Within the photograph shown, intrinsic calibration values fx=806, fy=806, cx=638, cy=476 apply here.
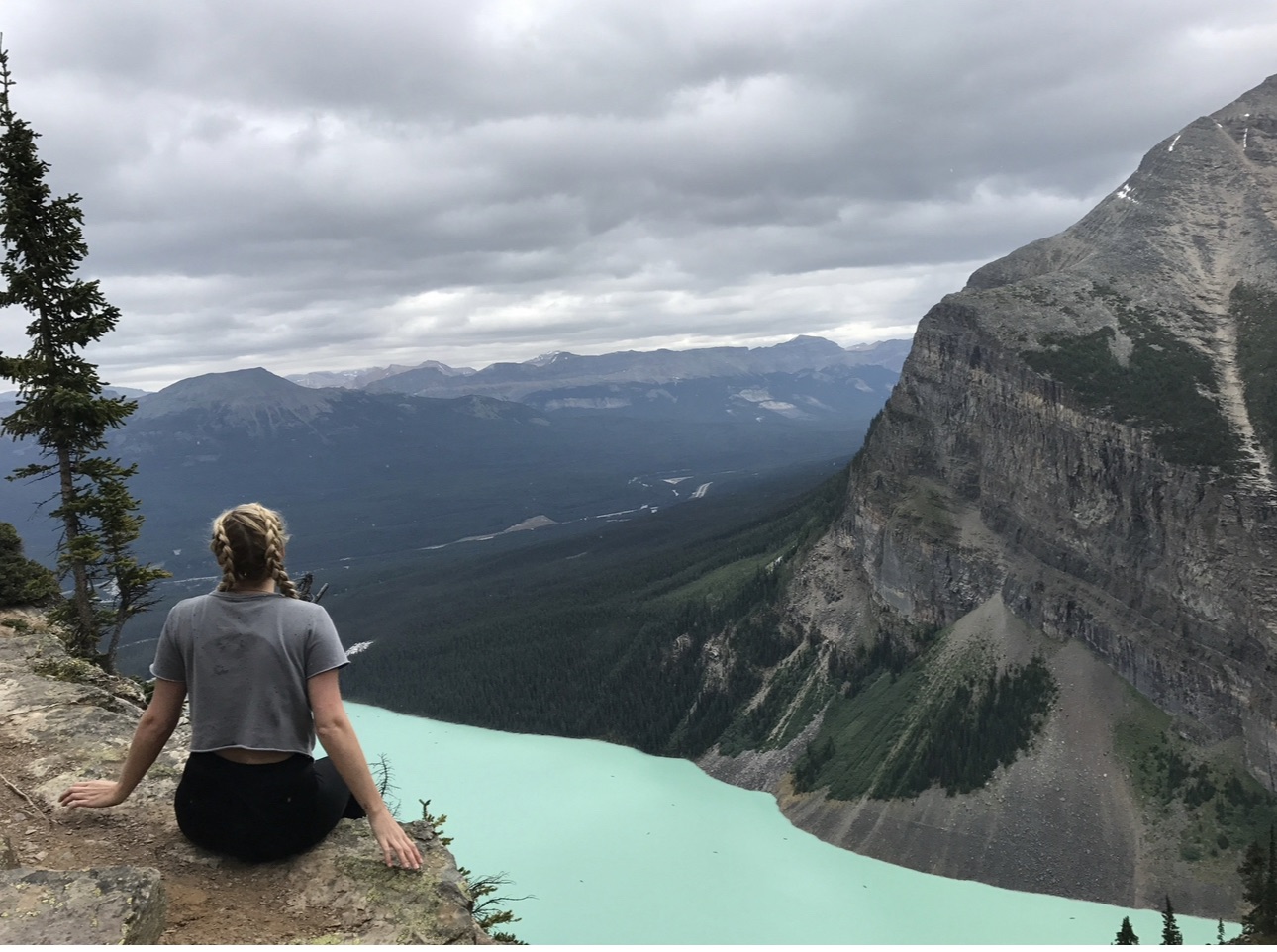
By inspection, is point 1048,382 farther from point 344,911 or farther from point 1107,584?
point 344,911

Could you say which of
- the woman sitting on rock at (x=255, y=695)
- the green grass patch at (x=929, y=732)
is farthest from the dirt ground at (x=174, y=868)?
the green grass patch at (x=929, y=732)

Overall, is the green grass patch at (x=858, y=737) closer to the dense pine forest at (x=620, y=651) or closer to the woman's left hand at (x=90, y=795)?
the dense pine forest at (x=620, y=651)

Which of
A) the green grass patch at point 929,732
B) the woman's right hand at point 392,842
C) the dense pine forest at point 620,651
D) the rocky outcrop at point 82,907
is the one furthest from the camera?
the dense pine forest at point 620,651

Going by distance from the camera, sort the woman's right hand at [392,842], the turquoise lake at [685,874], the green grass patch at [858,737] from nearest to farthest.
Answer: the woman's right hand at [392,842] → the turquoise lake at [685,874] → the green grass patch at [858,737]

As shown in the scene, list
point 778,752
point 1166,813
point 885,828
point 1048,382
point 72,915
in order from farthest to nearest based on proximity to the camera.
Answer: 1. point 778,752
2. point 1048,382
3. point 885,828
4. point 1166,813
5. point 72,915

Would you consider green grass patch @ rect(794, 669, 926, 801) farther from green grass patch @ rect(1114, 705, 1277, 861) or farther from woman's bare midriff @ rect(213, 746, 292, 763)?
woman's bare midriff @ rect(213, 746, 292, 763)

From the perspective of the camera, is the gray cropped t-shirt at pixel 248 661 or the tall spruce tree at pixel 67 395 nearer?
the gray cropped t-shirt at pixel 248 661

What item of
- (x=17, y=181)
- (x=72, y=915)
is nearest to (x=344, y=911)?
(x=72, y=915)

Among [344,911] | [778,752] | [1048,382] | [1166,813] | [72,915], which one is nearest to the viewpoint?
[72,915]

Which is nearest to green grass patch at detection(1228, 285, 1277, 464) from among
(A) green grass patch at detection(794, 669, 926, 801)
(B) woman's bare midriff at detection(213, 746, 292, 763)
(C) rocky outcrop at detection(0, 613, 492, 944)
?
(A) green grass patch at detection(794, 669, 926, 801)
